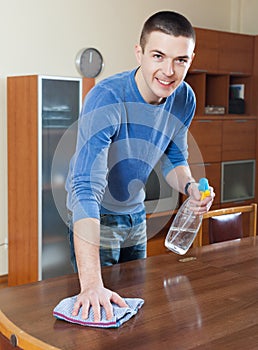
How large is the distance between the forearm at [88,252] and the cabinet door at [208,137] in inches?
134

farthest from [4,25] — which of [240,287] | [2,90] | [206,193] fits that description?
[240,287]

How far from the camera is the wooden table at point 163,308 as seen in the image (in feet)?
4.46

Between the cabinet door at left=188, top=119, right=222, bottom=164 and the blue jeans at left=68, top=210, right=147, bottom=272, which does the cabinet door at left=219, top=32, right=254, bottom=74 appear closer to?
the cabinet door at left=188, top=119, right=222, bottom=164

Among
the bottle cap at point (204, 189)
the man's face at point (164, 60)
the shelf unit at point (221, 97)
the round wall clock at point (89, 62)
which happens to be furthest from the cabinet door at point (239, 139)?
the man's face at point (164, 60)

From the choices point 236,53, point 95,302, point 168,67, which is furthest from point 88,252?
point 236,53

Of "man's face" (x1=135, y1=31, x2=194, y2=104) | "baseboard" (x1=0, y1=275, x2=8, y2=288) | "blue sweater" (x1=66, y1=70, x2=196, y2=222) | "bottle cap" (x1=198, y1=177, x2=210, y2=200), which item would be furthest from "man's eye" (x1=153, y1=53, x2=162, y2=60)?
"baseboard" (x1=0, y1=275, x2=8, y2=288)

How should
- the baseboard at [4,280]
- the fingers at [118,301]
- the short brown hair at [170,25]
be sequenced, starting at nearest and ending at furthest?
the fingers at [118,301] → the short brown hair at [170,25] → the baseboard at [4,280]

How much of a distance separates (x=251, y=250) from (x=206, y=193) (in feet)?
1.67

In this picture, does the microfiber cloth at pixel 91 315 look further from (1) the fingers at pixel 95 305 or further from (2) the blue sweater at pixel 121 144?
(2) the blue sweater at pixel 121 144

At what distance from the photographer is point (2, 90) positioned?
13.5ft

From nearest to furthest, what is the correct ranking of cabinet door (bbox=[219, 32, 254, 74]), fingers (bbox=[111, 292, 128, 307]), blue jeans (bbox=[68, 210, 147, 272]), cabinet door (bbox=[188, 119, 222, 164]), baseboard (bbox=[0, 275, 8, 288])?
fingers (bbox=[111, 292, 128, 307]) < blue jeans (bbox=[68, 210, 147, 272]) < baseboard (bbox=[0, 275, 8, 288]) < cabinet door (bbox=[188, 119, 222, 164]) < cabinet door (bbox=[219, 32, 254, 74])

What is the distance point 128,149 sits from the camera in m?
1.91

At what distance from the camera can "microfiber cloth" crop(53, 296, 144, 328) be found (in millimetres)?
1426

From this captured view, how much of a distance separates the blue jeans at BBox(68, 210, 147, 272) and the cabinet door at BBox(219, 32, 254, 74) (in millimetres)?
3481
